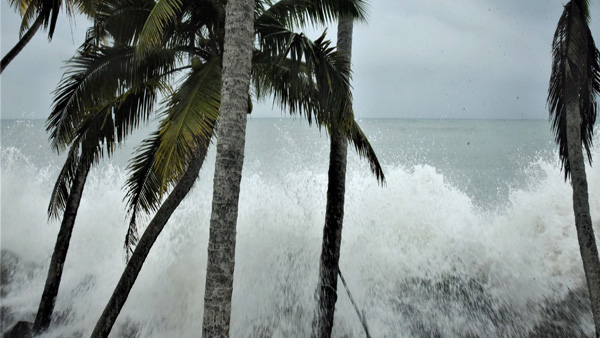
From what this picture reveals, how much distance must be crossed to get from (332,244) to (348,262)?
5.98 metres

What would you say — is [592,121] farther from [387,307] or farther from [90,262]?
[90,262]

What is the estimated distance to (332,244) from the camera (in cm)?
693

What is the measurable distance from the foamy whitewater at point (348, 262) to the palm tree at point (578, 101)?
3.95 m

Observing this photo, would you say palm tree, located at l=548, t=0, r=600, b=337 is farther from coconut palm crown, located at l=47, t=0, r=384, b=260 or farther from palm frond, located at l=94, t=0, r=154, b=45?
palm frond, located at l=94, t=0, r=154, b=45

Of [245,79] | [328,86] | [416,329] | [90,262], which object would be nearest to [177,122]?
[245,79]

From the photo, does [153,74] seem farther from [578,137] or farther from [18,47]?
[578,137]

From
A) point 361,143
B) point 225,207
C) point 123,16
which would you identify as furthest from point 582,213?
point 123,16

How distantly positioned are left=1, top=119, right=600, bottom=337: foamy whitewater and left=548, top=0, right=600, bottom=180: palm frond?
4.78 m

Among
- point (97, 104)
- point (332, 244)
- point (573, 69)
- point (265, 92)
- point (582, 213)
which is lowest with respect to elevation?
point (332, 244)

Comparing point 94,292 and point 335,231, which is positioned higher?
point 335,231

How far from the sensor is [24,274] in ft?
42.2

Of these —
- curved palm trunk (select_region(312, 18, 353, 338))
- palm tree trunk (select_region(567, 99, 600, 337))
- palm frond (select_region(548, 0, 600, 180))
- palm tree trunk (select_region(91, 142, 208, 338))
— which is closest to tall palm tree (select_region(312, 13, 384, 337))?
curved palm trunk (select_region(312, 18, 353, 338))

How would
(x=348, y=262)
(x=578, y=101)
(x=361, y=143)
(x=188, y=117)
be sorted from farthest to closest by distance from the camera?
(x=348, y=262) → (x=361, y=143) → (x=578, y=101) → (x=188, y=117)

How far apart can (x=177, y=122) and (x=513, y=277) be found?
9.99 meters
